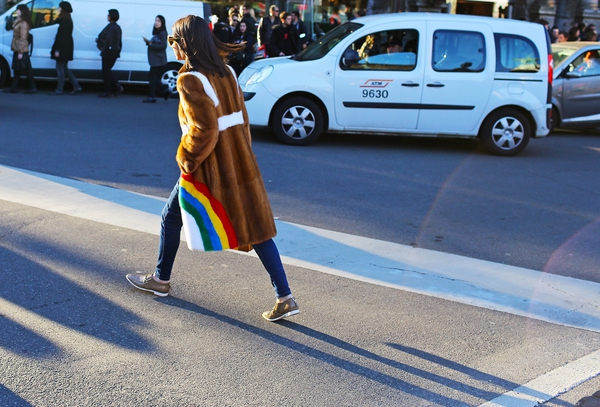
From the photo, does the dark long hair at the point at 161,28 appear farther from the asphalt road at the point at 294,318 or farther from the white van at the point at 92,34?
the asphalt road at the point at 294,318

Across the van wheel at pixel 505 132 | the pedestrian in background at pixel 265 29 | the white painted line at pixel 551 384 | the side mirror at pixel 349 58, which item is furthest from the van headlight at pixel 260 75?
the white painted line at pixel 551 384

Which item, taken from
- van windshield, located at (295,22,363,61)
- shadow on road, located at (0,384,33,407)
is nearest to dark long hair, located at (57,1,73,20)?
van windshield, located at (295,22,363,61)

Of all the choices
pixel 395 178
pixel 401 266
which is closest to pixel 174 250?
pixel 401 266

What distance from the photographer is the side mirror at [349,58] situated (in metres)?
9.88

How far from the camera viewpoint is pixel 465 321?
15.1ft

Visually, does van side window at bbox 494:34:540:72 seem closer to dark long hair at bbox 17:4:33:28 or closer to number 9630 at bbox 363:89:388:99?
number 9630 at bbox 363:89:388:99

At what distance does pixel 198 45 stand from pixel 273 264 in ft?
4.31

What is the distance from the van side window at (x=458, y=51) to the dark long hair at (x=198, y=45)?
6624mm

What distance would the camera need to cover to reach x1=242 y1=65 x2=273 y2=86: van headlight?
33.2ft

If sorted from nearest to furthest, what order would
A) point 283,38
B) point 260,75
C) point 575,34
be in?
1. point 260,75
2. point 283,38
3. point 575,34

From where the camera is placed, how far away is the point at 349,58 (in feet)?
32.4

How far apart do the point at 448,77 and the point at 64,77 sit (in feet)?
26.2

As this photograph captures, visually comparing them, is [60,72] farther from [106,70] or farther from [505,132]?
[505,132]

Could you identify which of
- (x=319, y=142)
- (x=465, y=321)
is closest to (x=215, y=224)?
(x=465, y=321)
